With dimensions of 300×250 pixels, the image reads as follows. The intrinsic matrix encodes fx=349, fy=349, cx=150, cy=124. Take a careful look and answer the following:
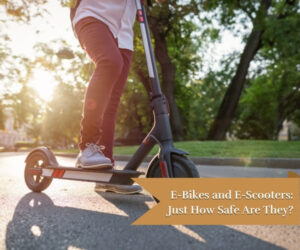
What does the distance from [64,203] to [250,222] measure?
146cm

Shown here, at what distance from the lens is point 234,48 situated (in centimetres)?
2522

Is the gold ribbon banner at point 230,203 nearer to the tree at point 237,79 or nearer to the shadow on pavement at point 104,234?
the shadow on pavement at point 104,234

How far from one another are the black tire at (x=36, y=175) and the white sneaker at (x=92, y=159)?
2.00 feet

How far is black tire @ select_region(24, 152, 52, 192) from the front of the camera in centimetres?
326

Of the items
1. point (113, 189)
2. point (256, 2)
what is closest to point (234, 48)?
point (256, 2)

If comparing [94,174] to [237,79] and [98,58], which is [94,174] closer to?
[98,58]

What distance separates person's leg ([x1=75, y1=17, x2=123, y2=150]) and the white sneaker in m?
0.06

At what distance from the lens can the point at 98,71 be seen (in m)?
2.73

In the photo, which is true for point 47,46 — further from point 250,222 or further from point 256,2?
point 250,222

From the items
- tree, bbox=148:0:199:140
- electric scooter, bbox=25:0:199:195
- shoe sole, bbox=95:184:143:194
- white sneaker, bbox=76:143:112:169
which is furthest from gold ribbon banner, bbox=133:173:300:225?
tree, bbox=148:0:199:140

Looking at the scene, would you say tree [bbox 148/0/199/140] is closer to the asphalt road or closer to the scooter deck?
the scooter deck

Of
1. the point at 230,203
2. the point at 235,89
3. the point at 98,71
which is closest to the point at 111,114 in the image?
the point at 98,71

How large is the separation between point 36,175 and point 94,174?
2.91 ft

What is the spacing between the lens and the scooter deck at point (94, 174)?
253cm
